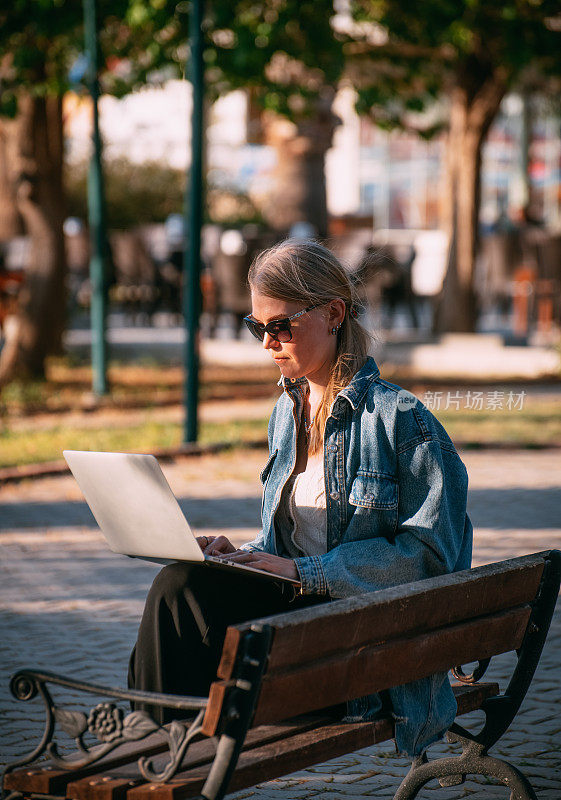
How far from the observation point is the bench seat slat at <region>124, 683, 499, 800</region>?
251 cm

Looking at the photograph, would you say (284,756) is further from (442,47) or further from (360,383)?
(442,47)

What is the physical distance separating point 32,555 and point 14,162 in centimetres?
844

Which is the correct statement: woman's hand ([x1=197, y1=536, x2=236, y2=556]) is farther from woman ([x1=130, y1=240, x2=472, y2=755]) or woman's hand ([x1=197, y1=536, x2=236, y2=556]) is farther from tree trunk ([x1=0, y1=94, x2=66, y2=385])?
tree trunk ([x1=0, y1=94, x2=66, y2=385])

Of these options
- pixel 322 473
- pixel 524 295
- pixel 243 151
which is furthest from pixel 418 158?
pixel 322 473

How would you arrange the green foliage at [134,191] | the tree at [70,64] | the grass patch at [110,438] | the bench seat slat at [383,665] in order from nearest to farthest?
the bench seat slat at [383,665]
the grass patch at [110,438]
the tree at [70,64]
the green foliage at [134,191]

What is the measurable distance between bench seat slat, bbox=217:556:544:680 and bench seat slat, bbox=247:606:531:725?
2cm

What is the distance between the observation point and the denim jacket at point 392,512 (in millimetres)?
3061

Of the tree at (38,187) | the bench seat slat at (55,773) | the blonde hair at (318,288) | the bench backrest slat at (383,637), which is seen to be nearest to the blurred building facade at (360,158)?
the tree at (38,187)

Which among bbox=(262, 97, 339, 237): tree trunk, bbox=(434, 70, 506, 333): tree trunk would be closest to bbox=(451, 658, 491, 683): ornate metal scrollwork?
bbox=(434, 70, 506, 333): tree trunk

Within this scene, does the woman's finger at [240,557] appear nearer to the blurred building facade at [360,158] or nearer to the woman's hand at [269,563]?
the woman's hand at [269,563]

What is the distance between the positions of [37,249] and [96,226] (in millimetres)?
898

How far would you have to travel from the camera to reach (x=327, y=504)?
3.21m

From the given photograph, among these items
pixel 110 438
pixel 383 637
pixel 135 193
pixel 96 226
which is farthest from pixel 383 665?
pixel 135 193

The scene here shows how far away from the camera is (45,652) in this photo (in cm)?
536
